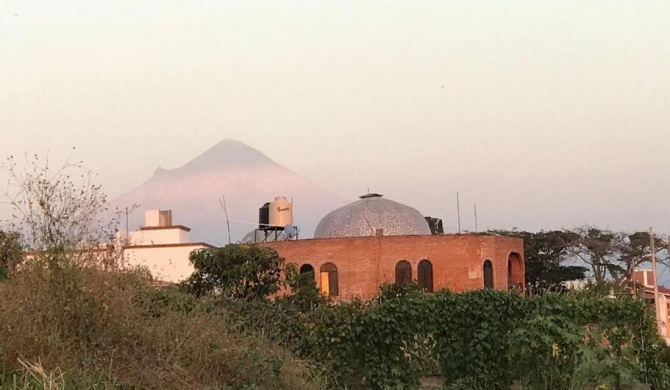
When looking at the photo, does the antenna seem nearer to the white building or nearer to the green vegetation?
the white building

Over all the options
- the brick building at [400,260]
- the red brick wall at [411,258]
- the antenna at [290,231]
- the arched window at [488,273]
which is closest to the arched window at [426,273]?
the brick building at [400,260]

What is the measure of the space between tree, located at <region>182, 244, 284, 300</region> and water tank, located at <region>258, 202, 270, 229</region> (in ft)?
Answer: 76.9

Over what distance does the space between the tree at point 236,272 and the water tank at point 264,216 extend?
2344cm

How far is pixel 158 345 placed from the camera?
917 cm

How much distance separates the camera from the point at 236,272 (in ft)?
59.1

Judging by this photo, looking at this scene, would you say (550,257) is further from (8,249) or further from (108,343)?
(108,343)

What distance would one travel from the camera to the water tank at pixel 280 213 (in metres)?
41.9

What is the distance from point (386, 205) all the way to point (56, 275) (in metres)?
32.5

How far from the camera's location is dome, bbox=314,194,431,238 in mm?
39375

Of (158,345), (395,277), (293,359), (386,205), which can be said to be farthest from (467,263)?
(158,345)

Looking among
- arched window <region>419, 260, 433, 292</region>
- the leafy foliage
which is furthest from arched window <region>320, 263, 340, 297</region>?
the leafy foliage

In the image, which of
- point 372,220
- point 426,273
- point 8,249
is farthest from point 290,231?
point 8,249

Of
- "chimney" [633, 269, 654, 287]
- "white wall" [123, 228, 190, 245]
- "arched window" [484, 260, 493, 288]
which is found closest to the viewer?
"arched window" [484, 260, 493, 288]

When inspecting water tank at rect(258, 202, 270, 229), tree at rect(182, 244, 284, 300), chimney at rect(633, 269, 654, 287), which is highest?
water tank at rect(258, 202, 270, 229)
